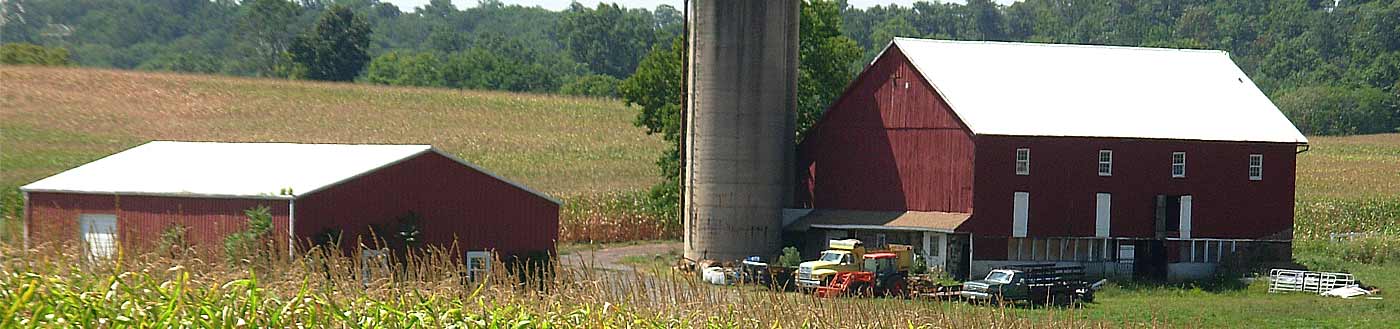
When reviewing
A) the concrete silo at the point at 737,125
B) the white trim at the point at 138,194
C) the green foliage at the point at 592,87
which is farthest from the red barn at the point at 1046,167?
the green foliage at the point at 592,87

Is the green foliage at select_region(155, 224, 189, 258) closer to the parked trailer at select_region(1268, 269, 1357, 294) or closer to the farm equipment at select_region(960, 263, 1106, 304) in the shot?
the farm equipment at select_region(960, 263, 1106, 304)

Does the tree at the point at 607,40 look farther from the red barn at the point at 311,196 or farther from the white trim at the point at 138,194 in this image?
the white trim at the point at 138,194

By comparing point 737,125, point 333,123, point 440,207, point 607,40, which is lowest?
point 440,207

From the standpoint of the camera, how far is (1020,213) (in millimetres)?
40438

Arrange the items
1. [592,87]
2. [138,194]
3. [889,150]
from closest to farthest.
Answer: [138,194]
[889,150]
[592,87]

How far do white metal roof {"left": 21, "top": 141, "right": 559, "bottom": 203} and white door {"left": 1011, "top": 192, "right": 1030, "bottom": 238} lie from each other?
13.7 meters

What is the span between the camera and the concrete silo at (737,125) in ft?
137

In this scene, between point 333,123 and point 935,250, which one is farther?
point 333,123

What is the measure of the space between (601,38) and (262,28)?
111827 mm

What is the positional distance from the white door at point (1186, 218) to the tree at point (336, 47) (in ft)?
137

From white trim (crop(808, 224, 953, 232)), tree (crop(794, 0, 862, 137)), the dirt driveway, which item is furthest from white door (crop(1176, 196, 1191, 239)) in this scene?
tree (crop(794, 0, 862, 137))

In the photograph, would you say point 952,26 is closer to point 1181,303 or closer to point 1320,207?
point 1320,207

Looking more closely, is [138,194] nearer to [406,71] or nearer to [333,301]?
[333,301]

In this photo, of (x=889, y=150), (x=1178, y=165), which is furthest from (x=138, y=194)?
(x=1178, y=165)
